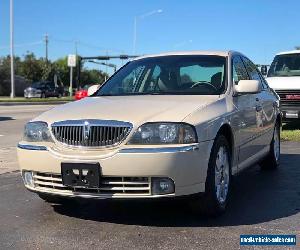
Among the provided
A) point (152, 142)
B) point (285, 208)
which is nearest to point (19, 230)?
point (152, 142)

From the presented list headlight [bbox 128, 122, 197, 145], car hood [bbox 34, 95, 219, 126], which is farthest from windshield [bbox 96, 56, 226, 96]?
headlight [bbox 128, 122, 197, 145]

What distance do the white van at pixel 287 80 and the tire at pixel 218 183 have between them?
8.68 metres

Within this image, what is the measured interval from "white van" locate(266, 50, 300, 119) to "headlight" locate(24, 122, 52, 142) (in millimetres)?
9725

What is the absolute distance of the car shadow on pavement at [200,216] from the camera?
A: 5051mm

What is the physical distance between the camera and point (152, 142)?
15.4 feet

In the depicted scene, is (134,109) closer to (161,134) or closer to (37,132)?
(161,134)

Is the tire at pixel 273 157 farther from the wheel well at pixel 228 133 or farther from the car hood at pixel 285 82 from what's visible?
the car hood at pixel 285 82

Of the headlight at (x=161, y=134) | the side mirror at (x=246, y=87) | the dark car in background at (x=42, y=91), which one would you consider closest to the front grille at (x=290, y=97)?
the side mirror at (x=246, y=87)

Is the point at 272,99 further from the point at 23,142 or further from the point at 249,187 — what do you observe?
the point at 23,142

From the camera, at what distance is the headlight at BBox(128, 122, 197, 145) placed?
4.68 metres

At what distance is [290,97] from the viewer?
1377cm

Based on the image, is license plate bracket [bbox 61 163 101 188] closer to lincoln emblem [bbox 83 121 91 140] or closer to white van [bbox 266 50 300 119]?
lincoln emblem [bbox 83 121 91 140]

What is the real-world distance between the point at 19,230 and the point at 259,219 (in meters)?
2.21

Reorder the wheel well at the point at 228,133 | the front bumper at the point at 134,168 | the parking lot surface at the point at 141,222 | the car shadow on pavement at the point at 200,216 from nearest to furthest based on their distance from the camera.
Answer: the parking lot surface at the point at 141,222, the front bumper at the point at 134,168, the car shadow on pavement at the point at 200,216, the wheel well at the point at 228,133
